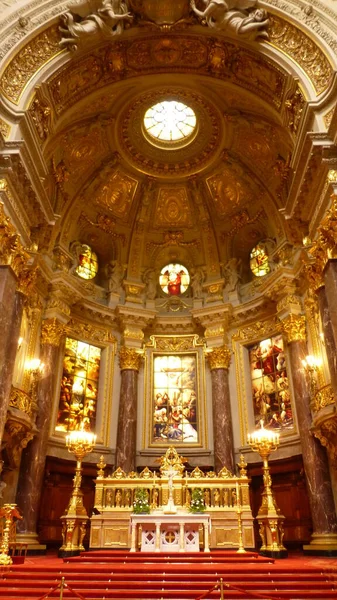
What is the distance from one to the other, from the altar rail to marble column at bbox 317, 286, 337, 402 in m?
3.46

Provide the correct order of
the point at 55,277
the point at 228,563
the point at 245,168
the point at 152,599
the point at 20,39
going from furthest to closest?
the point at 245,168 < the point at 55,277 < the point at 20,39 < the point at 228,563 < the point at 152,599

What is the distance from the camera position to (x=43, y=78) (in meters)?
13.2

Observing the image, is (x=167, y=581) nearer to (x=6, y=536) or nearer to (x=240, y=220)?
(x=6, y=536)

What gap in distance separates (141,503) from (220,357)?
331 inches

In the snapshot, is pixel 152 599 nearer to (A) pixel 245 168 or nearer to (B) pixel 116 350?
(B) pixel 116 350

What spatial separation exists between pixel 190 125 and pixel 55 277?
843cm

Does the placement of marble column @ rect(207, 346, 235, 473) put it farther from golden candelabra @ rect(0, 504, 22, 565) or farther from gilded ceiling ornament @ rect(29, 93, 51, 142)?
gilded ceiling ornament @ rect(29, 93, 51, 142)

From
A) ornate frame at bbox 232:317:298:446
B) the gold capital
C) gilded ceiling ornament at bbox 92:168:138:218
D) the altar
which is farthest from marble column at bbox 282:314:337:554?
gilded ceiling ornament at bbox 92:168:138:218

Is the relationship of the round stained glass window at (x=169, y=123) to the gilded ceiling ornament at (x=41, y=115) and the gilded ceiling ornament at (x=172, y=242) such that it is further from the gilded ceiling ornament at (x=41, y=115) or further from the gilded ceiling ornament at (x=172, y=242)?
the gilded ceiling ornament at (x=41, y=115)

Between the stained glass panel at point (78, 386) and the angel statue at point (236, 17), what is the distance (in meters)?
11.7

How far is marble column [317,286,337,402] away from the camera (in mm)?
10727

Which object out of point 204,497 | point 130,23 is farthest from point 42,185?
point 204,497

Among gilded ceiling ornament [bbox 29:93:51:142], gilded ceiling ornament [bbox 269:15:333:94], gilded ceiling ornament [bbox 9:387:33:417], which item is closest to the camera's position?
gilded ceiling ornament [bbox 269:15:333:94]

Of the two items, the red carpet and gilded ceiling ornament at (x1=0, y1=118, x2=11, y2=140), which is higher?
gilded ceiling ornament at (x1=0, y1=118, x2=11, y2=140)
